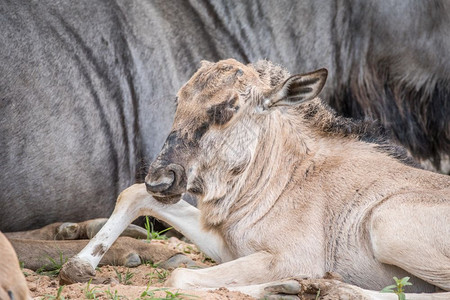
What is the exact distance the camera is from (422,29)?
8125 millimetres

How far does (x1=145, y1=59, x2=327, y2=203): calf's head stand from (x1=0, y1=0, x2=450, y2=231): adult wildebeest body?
1519 millimetres

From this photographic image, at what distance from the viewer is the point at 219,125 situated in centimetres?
553

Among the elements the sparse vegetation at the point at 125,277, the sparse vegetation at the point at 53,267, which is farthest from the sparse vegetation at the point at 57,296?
the sparse vegetation at the point at 53,267

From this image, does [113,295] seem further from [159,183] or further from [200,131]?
[200,131]

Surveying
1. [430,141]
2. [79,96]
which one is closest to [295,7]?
[430,141]

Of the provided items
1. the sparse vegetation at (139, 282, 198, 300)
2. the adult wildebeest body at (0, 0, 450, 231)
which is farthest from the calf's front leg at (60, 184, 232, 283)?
the adult wildebeest body at (0, 0, 450, 231)

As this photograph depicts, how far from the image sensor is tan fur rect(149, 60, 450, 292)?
5.39 meters

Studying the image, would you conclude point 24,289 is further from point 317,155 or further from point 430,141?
point 430,141

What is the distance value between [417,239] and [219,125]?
1.22m

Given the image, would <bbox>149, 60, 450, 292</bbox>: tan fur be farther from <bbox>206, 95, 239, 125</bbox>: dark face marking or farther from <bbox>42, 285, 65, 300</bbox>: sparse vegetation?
<bbox>42, 285, 65, 300</bbox>: sparse vegetation

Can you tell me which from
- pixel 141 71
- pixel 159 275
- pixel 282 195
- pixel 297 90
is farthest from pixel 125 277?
pixel 141 71

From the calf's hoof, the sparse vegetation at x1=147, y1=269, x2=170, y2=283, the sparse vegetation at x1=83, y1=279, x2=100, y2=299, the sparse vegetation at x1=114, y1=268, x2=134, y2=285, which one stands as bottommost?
the sparse vegetation at x1=147, y1=269, x2=170, y2=283

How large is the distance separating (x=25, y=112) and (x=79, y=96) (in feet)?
1.44

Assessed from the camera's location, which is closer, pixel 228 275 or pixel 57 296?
pixel 57 296
